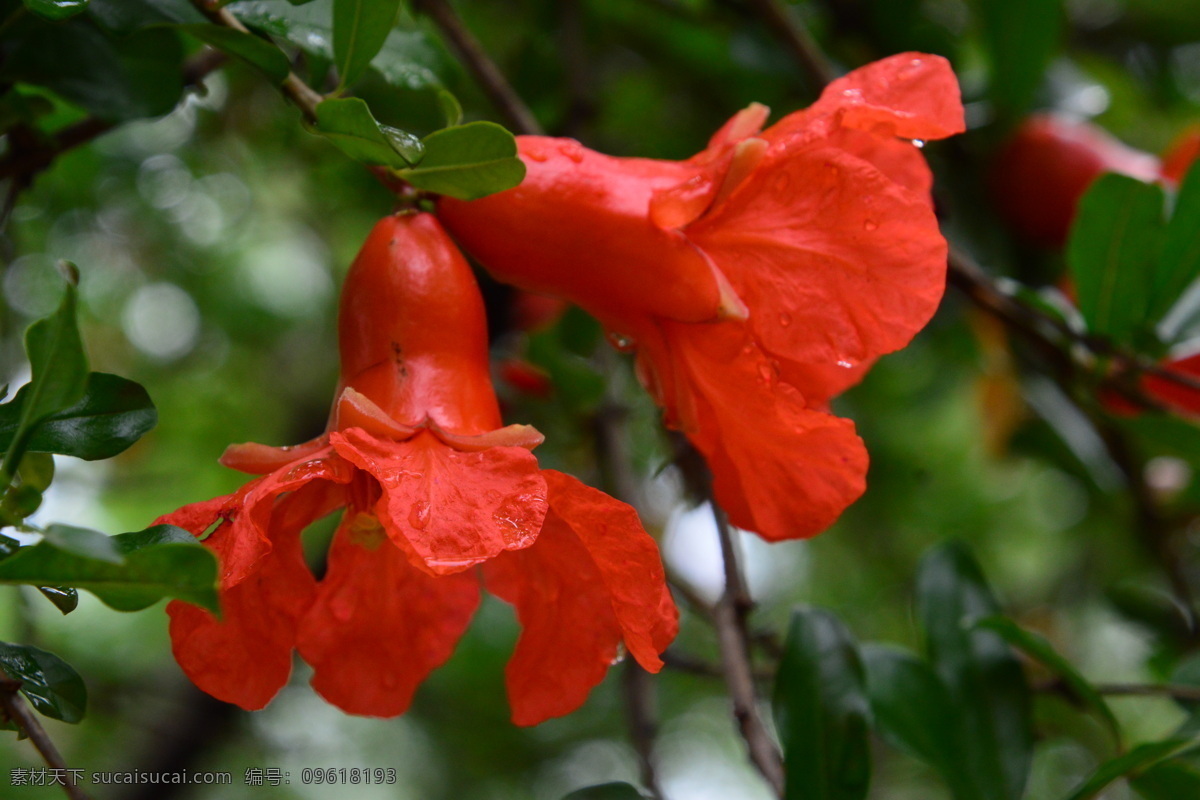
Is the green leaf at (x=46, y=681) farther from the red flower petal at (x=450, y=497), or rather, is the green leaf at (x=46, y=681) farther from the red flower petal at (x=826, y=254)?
the red flower petal at (x=826, y=254)

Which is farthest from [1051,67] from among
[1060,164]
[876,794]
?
[876,794]

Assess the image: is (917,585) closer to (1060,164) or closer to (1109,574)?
(1060,164)

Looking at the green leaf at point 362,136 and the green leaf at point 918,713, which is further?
the green leaf at point 918,713

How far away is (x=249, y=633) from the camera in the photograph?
2.01 ft

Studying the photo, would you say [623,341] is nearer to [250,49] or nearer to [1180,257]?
[250,49]

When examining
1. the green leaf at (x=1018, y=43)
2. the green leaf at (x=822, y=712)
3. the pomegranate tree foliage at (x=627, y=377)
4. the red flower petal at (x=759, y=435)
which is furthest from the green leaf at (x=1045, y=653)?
the green leaf at (x=1018, y=43)

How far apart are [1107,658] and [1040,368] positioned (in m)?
1.65

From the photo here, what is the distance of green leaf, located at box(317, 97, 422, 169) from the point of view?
549 mm

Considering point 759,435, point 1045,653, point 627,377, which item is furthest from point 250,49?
point 627,377

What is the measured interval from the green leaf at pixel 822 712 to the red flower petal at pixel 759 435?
0.68ft

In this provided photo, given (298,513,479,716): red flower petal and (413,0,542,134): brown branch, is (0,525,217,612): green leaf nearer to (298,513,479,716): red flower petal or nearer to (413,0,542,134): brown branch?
(298,513,479,716): red flower petal

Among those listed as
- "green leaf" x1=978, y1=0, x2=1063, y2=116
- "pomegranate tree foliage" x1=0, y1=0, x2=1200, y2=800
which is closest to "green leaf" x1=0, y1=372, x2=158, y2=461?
"pomegranate tree foliage" x1=0, y1=0, x2=1200, y2=800

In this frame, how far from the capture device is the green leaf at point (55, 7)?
0.53 metres

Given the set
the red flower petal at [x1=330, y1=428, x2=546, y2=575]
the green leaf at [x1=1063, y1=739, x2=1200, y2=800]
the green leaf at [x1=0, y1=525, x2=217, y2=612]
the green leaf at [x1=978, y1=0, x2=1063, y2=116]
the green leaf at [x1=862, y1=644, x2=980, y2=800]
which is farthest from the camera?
the green leaf at [x1=978, y1=0, x2=1063, y2=116]
